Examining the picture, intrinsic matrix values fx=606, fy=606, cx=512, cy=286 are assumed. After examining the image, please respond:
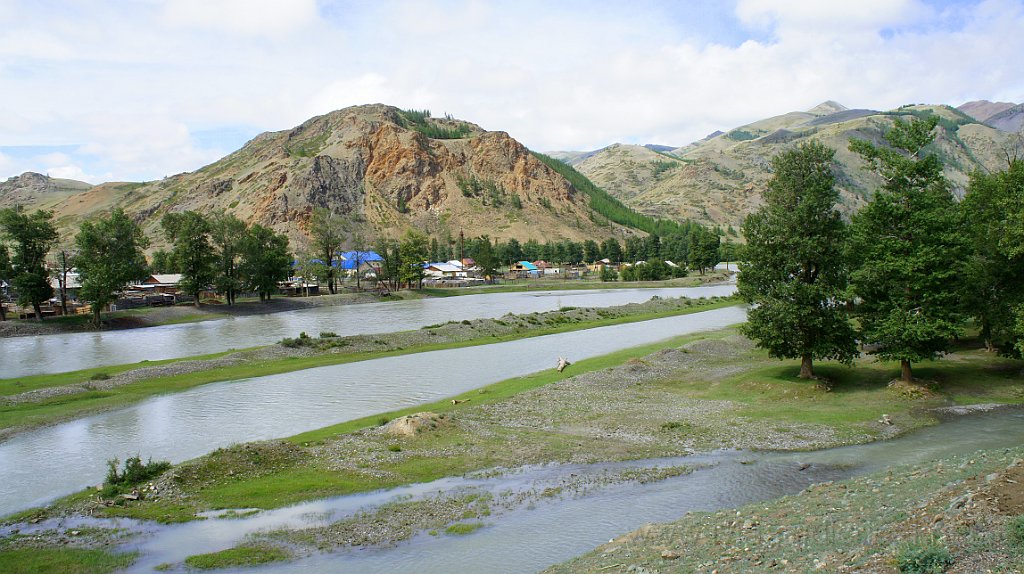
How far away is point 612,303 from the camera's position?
10900cm

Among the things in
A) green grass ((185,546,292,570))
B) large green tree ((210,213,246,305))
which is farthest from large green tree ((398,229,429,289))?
green grass ((185,546,292,570))

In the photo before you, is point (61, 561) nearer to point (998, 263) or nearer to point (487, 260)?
point (998, 263)

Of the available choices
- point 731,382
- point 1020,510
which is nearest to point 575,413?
point 731,382

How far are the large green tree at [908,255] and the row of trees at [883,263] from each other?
60 mm

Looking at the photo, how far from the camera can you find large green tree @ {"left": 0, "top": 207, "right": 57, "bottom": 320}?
257 feet

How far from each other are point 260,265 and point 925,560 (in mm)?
110082

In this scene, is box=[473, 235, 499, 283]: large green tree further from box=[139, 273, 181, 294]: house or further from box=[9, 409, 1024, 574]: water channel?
box=[9, 409, 1024, 574]: water channel

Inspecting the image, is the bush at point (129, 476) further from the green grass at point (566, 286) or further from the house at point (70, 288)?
the green grass at point (566, 286)

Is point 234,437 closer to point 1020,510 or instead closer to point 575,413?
point 575,413

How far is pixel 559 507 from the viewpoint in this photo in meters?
20.4

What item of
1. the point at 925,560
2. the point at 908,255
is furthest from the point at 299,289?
the point at 925,560

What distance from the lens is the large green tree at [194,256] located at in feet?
323

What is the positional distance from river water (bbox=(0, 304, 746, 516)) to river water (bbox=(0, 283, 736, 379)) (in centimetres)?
1997

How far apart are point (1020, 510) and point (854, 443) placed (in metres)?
13.8
